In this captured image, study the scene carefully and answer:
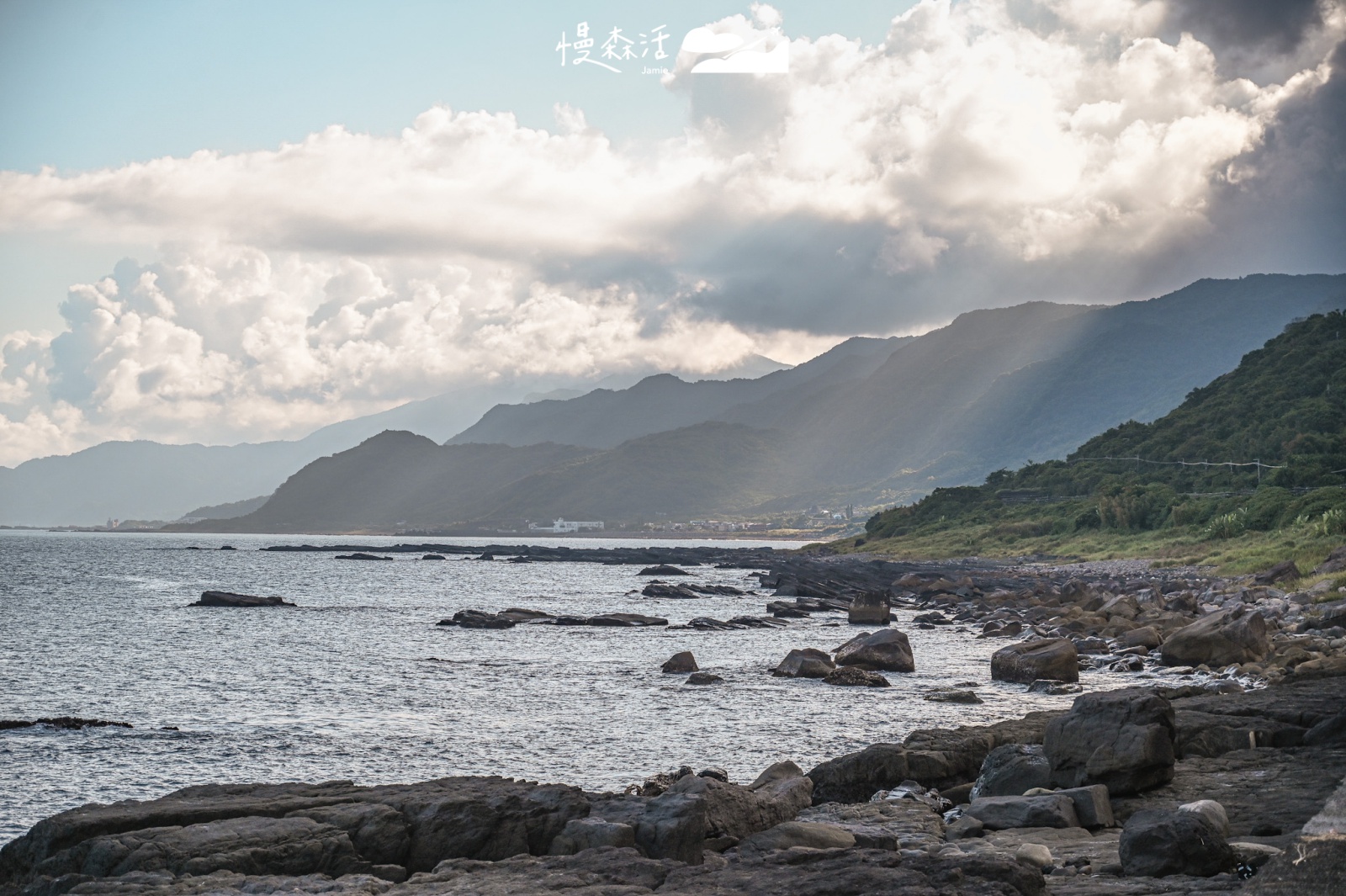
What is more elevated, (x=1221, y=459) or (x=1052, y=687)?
(x=1221, y=459)

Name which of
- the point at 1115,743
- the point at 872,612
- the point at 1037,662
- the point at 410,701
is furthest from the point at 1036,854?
the point at 872,612

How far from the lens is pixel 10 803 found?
20766 mm

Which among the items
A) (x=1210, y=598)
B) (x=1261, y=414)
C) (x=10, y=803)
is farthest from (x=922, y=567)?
(x=10, y=803)

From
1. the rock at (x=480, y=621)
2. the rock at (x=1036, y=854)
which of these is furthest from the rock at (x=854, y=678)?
the rock at (x=480, y=621)

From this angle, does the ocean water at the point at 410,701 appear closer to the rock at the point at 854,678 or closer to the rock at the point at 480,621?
the rock at the point at 854,678

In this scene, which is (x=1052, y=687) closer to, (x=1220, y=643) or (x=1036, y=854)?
(x=1220, y=643)

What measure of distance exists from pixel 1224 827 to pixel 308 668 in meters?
37.2

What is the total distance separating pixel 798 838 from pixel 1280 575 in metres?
48.5

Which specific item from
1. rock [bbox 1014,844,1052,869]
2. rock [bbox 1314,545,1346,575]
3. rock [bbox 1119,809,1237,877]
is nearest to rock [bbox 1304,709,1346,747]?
rock [bbox 1014,844,1052,869]

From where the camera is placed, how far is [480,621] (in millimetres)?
61062

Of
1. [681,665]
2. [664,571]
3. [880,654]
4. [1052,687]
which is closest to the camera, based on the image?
[1052,687]

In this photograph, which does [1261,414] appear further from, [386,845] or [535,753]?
[386,845]

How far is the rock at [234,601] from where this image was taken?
79062mm

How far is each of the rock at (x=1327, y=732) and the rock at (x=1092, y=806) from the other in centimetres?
516
